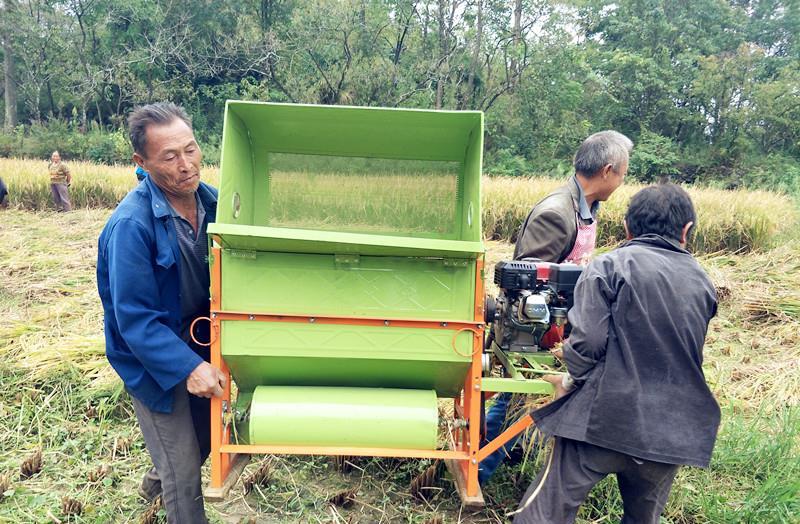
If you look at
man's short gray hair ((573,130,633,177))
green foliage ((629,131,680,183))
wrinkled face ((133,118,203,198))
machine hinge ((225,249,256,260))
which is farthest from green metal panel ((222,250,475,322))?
green foliage ((629,131,680,183))

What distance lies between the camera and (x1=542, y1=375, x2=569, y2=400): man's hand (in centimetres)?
210

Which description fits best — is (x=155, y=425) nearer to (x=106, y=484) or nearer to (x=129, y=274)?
(x=129, y=274)

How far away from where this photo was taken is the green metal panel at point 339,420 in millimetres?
2088

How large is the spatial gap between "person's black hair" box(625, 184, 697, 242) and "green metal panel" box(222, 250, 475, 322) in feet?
2.23

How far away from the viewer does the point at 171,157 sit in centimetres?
220

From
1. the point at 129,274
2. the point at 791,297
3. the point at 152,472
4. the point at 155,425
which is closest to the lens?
the point at 129,274

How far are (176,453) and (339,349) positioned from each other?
0.83 metres

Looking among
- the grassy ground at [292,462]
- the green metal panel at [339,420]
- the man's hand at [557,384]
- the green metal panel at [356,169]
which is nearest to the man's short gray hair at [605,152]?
the green metal panel at [356,169]

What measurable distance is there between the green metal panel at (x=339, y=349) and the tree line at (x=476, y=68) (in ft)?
67.6

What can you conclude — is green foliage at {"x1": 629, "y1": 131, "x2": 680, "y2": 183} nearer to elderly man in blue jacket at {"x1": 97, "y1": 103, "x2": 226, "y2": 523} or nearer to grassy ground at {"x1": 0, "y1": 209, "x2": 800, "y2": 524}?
grassy ground at {"x1": 0, "y1": 209, "x2": 800, "y2": 524}

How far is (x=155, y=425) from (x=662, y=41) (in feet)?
97.5

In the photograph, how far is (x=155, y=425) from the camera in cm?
218

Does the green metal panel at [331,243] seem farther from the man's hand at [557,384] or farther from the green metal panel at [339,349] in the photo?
the man's hand at [557,384]

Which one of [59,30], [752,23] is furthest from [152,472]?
[752,23]
